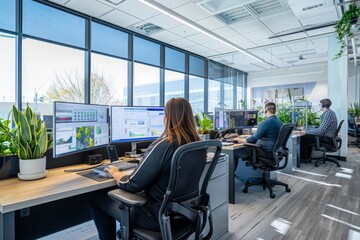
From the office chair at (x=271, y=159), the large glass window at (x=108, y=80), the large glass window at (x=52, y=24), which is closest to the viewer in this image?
the office chair at (x=271, y=159)

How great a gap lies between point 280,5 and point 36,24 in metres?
4.14

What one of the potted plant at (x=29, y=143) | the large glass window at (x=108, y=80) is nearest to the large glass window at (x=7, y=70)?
the large glass window at (x=108, y=80)

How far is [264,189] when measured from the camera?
10.4ft

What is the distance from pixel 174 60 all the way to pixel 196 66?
102 centimetres

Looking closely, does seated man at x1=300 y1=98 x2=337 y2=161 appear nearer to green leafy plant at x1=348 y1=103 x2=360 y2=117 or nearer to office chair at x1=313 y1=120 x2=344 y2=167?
office chair at x1=313 y1=120 x2=344 y2=167

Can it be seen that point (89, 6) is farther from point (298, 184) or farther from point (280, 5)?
point (298, 184)

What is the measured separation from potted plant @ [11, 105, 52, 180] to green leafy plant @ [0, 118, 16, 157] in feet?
0.10

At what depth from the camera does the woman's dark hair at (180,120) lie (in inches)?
48.6

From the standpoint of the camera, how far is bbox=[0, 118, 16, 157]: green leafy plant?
130 centimetres

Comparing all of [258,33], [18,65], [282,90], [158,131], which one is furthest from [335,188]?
[282,90]

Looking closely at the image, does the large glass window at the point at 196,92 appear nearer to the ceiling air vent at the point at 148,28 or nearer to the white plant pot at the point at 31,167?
the ceiling air vent at the point at 148,28

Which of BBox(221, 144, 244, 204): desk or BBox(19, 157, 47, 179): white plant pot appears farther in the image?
BBox(221, 144, 244, 204): desk

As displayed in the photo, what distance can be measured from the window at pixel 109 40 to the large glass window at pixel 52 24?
0.24 metres

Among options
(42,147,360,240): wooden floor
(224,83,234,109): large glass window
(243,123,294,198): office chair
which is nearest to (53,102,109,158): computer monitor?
(42,147,360,240): wooden floor
